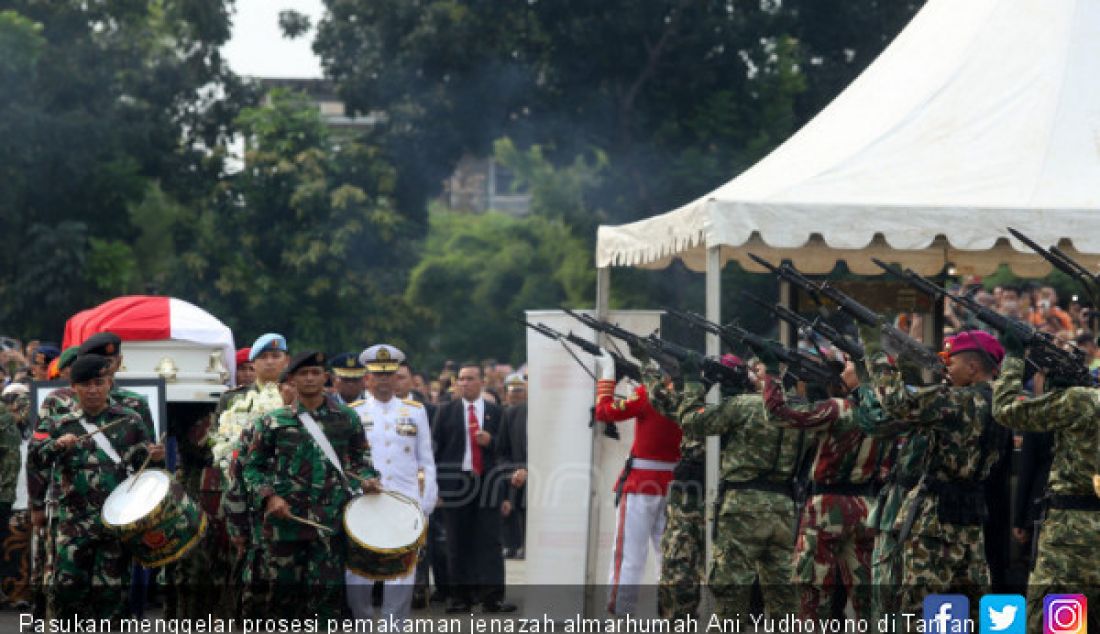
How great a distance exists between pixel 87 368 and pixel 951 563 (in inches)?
190

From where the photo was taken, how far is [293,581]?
11031 millimetres

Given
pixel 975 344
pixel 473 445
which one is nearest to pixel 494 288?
pixel 473 445

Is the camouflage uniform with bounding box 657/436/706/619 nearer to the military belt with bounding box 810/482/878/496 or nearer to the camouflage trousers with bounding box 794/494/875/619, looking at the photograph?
the camouflage trousers with bounding box 794/494/875/619

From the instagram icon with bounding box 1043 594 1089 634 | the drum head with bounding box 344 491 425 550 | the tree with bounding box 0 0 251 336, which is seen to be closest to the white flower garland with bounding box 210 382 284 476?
the drum head with bounding box 344 491 425 550

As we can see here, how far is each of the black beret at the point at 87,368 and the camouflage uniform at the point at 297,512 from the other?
3.05 feet

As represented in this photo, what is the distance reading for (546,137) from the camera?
38531mm

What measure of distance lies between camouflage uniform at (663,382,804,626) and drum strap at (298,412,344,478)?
2.12m

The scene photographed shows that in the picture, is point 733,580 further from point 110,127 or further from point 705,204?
point 110,127

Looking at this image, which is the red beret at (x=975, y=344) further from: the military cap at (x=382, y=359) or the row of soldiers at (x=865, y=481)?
the military cap at (x=382, y=359)

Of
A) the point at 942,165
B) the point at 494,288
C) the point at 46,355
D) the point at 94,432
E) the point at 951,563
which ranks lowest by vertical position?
the point at 951,563

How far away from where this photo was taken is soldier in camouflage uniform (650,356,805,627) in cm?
Answer: 1165

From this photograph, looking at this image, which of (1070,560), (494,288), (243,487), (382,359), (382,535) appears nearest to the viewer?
(1070,560)

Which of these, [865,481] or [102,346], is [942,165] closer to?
[865,481]

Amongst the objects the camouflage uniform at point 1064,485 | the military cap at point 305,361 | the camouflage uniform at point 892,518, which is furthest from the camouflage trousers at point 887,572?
the military cap at point 305,361
